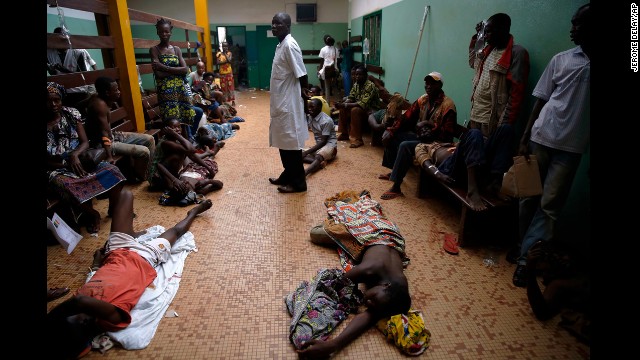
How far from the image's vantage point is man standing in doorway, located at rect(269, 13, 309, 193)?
11.5 feet

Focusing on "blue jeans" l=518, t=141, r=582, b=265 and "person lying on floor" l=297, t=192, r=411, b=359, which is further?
"blue jeans" l=518, t=141, r=582, b=265

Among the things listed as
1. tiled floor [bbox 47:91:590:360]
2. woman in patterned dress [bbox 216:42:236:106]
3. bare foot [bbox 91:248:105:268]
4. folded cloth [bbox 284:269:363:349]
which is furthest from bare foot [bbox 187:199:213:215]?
woman in patterned dress [bbox 216:42:236:106]

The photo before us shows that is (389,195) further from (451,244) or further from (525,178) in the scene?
(525,178)

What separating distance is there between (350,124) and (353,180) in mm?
2011

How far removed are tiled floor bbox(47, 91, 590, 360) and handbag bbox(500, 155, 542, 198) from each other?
0.61m

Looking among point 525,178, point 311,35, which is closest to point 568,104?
point 525,178

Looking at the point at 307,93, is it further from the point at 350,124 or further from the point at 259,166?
the point at 350,124

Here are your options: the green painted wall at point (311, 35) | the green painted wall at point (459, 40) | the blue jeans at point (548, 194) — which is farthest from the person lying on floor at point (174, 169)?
the green painted wall at point (311, 35)

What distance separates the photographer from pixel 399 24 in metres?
6.59

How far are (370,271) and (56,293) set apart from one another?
198cm

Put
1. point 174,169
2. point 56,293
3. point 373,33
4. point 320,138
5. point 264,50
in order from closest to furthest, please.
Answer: point 56,293 → point 174,169 → point 320,138 → point 373,33 → point 264,50

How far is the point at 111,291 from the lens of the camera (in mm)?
1956

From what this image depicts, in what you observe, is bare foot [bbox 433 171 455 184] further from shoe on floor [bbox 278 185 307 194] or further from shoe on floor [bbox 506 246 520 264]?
shoe on floor [bbox 278 185 307 194]

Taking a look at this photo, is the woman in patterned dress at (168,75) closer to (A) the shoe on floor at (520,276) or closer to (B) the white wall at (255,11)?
(A) the shoe on floor at (520,276)
